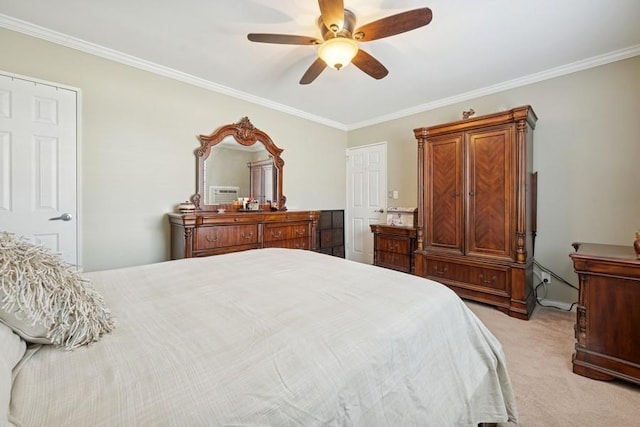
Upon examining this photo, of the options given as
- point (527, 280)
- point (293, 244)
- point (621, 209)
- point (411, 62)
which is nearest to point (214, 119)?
point (293, 244)

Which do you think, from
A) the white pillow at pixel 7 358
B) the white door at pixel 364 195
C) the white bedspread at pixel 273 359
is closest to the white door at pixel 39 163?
the white bedspread at pixel 273 359

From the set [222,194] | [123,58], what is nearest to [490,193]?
[222,194]

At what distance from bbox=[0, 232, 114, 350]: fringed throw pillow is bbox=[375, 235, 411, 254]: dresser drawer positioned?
3.36 metres

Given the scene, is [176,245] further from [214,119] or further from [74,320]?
[74,320]

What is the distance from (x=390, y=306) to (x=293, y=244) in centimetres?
262

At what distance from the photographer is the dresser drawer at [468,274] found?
9.24 feet

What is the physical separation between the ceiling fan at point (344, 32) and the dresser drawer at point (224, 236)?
1801 millimetres

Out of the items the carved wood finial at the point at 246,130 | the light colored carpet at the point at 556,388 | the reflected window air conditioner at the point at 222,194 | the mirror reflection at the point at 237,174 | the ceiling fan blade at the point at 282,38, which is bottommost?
the light colored carpet at the point at 556,388

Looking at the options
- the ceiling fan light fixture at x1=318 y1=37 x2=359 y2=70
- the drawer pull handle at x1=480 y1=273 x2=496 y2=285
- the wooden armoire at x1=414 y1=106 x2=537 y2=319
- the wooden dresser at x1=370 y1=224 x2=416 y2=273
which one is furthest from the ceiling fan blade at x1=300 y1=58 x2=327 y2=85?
the drawer pull handle at x1=480 y1=273 x2=496 y2=285

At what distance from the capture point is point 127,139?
8.93 feet

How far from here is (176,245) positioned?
287cm

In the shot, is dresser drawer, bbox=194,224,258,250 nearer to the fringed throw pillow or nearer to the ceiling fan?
the ceiling fan

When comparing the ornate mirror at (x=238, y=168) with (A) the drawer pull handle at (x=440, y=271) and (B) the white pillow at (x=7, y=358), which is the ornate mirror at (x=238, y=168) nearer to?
(A) the drawer pull handle at (x=440, y=271)

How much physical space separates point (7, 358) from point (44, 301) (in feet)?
0.60
